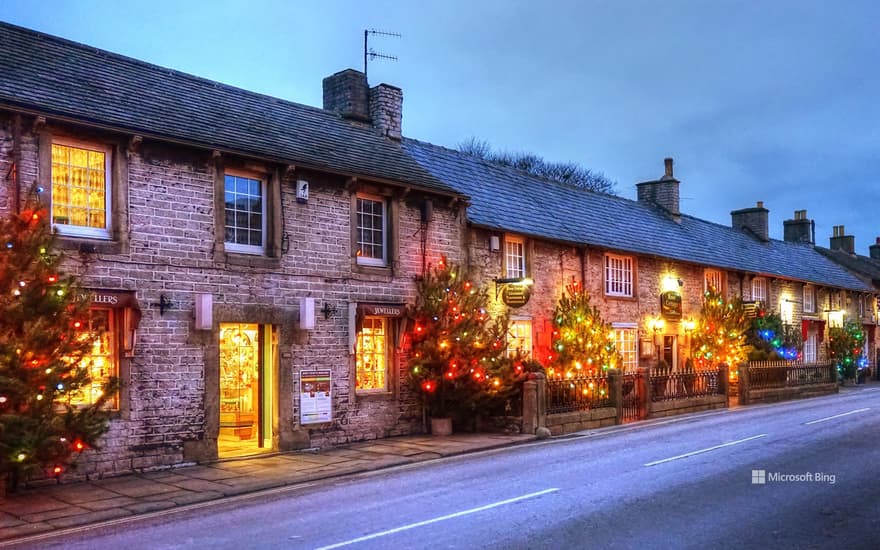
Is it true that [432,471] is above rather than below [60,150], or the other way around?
below

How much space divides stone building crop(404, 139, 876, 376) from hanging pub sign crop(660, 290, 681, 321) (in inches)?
1.9

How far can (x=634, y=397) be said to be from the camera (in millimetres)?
22172

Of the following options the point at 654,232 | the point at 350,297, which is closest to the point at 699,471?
the point at 350,297

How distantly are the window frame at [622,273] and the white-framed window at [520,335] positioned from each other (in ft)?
14.1

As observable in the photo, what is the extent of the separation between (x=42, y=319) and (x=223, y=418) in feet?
23.4

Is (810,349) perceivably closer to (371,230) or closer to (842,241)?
(842,241)

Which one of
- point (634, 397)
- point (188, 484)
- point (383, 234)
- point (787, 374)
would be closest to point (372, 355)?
point (383, 234)

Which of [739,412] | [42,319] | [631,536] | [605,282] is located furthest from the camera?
[605,282]

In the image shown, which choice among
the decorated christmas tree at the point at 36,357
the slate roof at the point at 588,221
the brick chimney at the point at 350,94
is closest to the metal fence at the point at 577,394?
the slate roof at the point at 588,221

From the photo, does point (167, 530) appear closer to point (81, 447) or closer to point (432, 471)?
point (81, 447)

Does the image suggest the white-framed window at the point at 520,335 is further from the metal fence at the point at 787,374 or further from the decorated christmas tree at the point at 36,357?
the decorated christmas tree at the point at 36,357

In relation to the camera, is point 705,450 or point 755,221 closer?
point 705,450

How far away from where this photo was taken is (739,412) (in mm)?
23344

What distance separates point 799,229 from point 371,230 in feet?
129
